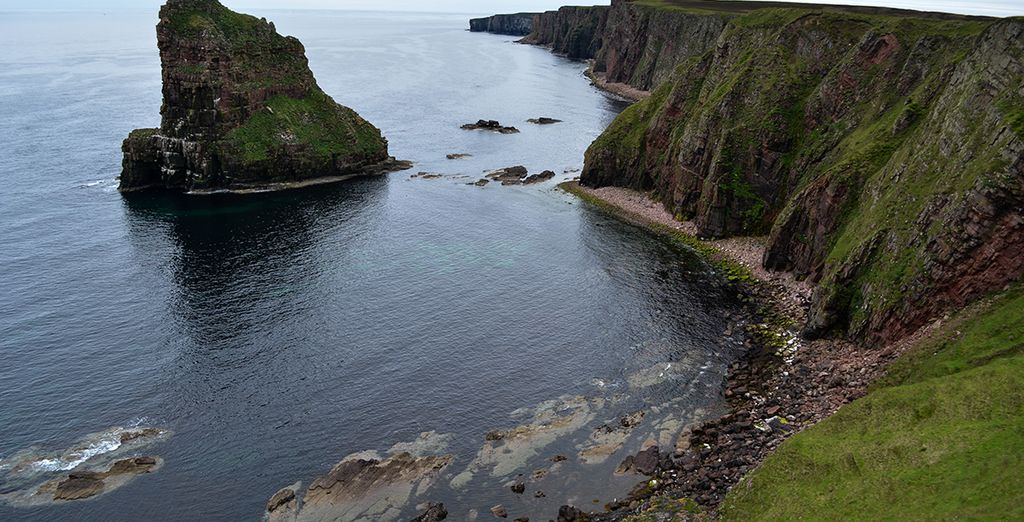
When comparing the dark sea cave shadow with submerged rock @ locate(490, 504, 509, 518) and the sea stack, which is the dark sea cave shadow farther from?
→ submerged rock @ locate(490, 504, 509, 518)

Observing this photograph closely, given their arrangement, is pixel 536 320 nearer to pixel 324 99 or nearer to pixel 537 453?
pixel 537 453

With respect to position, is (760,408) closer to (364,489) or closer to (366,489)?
(366,489)

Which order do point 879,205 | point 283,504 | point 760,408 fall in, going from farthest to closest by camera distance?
point 879,205
point 760,408
point 283,504

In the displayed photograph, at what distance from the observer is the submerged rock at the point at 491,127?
607 ft

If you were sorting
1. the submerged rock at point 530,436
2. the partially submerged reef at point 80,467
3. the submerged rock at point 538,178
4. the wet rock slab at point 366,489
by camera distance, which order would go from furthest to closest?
1. the submerged rock at point 538,178
2. the submerged rock at point 530,436
3. the partially submerged reef at point 80,467
4. the wet rock slab at point 366,489

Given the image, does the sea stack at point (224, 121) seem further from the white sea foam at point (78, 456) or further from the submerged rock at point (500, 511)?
the submerged rock at point (500, 511)

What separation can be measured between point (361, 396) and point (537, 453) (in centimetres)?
1773

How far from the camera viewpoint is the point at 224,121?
→ 134 m

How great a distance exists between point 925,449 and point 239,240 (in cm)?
9312

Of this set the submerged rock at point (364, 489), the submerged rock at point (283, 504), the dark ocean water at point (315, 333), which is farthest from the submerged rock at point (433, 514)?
the submerged rock at point (283, 504)

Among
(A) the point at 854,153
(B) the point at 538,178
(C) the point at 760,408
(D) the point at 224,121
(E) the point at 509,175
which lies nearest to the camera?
(C) the point at 760,408

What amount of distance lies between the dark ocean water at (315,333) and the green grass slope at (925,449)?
42.3ft

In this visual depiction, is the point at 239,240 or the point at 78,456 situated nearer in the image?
the point at 78,456

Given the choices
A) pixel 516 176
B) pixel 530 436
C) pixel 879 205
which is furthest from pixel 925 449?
pixel 516 176
